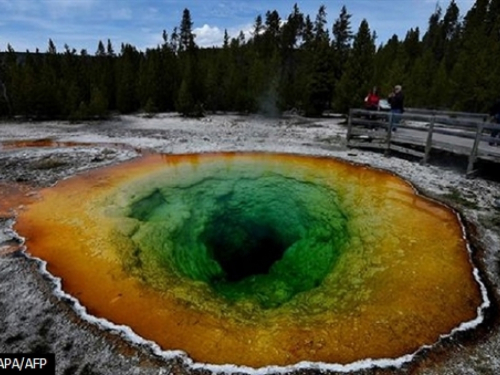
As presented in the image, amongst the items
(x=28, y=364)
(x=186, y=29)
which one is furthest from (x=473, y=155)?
(x=186, y=29)

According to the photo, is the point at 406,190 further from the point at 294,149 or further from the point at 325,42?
the point at 325,42

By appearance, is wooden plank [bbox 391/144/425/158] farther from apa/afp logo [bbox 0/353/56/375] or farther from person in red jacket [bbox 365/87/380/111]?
apa/afp logo [bbox 0/353/56/375]

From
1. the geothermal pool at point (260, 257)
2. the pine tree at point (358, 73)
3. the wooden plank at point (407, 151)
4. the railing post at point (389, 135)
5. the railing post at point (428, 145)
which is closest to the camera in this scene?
the geothermal pool at point (260, 257)

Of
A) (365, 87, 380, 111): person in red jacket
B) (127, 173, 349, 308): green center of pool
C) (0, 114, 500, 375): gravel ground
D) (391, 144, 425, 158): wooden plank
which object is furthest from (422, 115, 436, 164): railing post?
(127, 173, 349, 308): green center of pool

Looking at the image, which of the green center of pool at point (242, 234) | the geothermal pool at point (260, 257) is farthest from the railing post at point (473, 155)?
the green center of pool at point (242, 234)

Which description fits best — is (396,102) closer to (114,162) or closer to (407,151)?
(407,151)

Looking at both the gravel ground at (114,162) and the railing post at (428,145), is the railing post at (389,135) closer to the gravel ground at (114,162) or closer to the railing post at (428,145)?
the gravel ground at (114,162)
